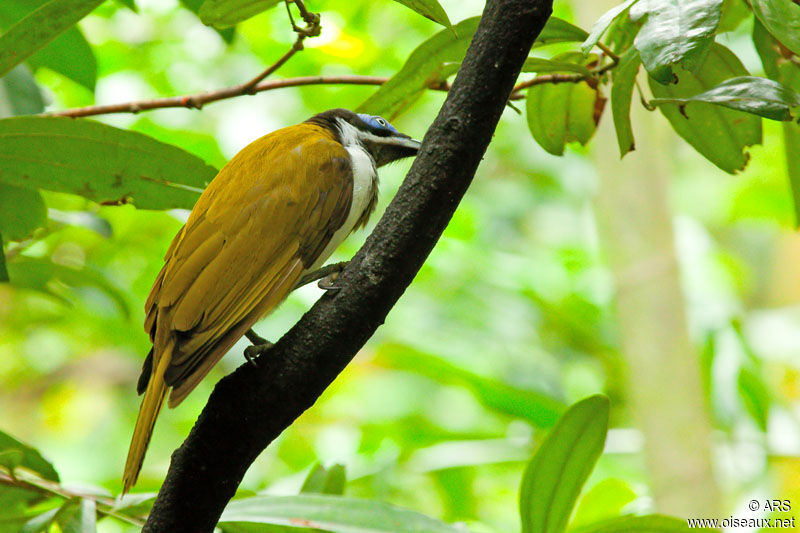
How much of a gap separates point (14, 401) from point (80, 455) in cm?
94

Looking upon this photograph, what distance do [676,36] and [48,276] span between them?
1889 mm

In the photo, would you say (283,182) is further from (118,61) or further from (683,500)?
(118,61)

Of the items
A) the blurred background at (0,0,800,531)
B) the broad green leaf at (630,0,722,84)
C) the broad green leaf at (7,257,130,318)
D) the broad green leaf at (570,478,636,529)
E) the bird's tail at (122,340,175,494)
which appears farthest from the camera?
the blurred background at (0,0,800,531)

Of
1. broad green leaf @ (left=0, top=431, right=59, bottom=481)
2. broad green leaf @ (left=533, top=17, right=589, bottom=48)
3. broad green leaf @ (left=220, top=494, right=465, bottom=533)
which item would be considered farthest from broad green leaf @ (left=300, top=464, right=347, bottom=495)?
broad green leaf @ (left=533, top=17, right=589, bottom=48)

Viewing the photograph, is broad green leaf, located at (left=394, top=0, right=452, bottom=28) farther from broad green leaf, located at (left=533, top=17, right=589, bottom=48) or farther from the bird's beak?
the bird's beak

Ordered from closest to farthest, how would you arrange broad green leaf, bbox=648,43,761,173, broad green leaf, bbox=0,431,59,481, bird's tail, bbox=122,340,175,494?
bird's tail, bbox=122,340,175,494, broad green leaf, bbox=648,43,761,173, broad green leaf, bbox=0,431,59,481

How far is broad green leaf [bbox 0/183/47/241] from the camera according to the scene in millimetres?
1960

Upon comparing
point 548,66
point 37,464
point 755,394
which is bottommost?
point 37,464

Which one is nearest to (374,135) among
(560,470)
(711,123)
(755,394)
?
(711,123)

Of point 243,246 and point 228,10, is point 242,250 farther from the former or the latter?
point 228,10

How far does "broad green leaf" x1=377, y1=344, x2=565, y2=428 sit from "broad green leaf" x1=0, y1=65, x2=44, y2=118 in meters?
1.91

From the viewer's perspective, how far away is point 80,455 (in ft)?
18.0

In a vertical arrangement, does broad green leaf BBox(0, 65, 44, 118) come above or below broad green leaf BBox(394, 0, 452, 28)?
above

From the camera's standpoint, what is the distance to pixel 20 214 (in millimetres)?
1968
